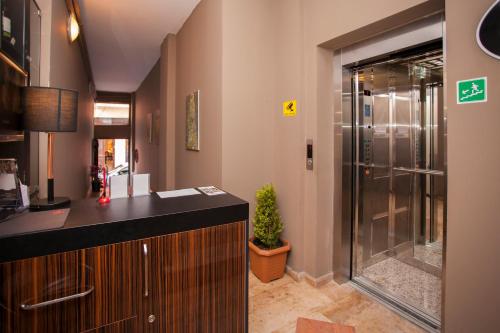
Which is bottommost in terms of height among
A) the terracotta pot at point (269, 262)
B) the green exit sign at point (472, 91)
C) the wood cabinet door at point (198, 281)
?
the terracotta pot at point (269, 262)

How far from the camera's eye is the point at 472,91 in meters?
1.52

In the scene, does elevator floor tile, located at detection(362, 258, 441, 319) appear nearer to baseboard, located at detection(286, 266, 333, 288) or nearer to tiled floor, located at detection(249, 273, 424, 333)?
tiled floor, located at detection(249, 273, 424, 333)

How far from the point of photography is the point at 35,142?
2.10m

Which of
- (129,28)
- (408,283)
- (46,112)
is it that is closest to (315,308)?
(408,283)

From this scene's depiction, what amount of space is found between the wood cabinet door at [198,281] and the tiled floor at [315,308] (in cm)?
63

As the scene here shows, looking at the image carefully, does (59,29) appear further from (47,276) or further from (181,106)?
(47,276)

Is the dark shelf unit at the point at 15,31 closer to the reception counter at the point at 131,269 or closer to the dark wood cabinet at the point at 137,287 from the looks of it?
the reception counter at the point at 131,269

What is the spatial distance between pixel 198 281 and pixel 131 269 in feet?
1.21

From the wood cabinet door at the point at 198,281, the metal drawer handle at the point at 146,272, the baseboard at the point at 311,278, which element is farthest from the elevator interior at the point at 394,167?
the metal drawer handle at the point at 146,272

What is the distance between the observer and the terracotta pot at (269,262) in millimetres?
2668

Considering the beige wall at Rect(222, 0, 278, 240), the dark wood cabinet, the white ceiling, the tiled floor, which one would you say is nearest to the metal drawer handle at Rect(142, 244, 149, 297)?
the dark wood cabinet

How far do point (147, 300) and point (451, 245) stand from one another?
1.80m

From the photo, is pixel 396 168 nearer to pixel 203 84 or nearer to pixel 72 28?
pixel 203 84

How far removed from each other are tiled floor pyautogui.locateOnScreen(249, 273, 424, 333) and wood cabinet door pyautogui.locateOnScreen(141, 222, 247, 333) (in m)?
0.63
